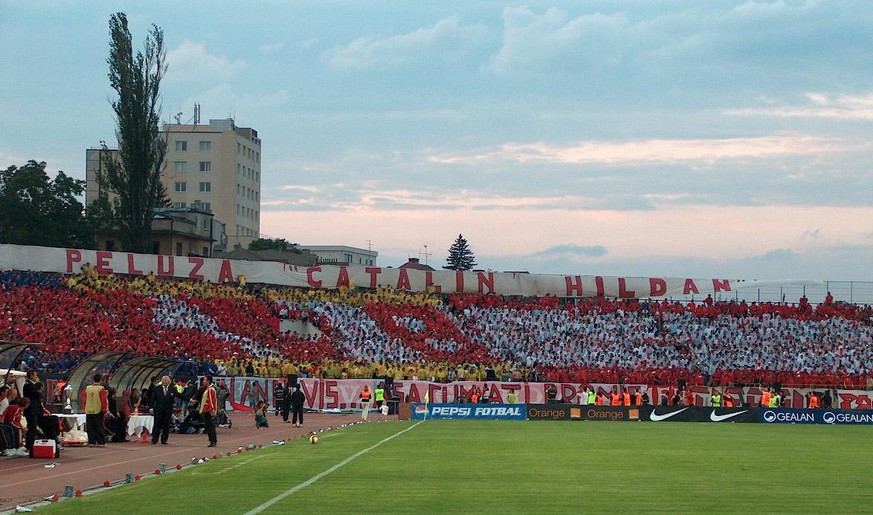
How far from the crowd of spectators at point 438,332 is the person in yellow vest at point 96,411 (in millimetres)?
25588

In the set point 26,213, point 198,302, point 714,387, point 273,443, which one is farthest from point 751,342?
point 26,213

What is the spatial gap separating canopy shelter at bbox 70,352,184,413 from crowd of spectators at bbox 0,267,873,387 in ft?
54.3

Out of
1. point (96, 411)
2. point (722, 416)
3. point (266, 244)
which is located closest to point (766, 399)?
point (722, 416)

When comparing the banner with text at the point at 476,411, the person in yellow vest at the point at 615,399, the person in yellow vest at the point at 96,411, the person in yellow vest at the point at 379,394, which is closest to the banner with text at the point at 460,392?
the person in yellow vest at the point at 379,394

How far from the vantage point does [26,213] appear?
94000 mm

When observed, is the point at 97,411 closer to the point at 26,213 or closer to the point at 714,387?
the point at 714,387

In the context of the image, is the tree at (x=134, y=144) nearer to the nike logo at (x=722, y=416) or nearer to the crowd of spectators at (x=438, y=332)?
the crowd of spectators at (x=438, y=332)

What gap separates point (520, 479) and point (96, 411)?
1420cm

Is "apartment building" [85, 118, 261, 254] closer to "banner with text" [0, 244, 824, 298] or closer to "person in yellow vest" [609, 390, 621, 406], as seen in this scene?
"banner with text" [0, 244, 824, 298]

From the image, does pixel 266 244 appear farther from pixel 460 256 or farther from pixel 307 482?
pixel 307 482

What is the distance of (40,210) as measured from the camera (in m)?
95.6

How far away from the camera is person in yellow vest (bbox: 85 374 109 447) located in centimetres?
2917

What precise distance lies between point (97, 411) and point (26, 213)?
69.5m

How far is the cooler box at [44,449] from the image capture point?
2523 centimetres
